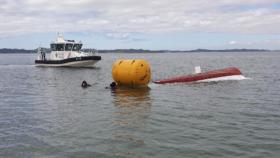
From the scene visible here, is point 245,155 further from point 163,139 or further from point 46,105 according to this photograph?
point 46,105

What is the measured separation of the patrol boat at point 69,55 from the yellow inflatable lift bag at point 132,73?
29.4 metres

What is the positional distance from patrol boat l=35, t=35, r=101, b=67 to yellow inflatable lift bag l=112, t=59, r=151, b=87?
29.4 m

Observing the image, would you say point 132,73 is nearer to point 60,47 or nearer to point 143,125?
point 143,125

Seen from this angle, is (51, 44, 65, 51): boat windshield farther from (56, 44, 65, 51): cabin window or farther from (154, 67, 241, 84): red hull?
(154, 67, 241, 84): red hull

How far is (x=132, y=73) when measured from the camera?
2602 cm

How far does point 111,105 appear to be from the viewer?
19.9m

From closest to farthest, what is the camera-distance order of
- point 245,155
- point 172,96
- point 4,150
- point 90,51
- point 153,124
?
point 245,155
point 4,150
point 153,124
point 172,96
point 90,51

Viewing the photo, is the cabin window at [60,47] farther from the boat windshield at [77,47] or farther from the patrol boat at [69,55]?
the boat windshield at [77,47]

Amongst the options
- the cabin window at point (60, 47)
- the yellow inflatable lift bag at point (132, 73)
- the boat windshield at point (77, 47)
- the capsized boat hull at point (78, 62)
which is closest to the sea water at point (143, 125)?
the yellow inflatable lift bag at point (132, 73)

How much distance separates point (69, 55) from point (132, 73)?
32912 mm

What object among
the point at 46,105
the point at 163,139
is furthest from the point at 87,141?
the point at 46,105

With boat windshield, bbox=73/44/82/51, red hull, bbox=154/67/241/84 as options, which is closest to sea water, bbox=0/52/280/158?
red hull, bbox=154/67/241/84

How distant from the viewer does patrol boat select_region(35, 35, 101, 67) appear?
2199 inches

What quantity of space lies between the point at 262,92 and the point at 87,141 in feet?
50.4
